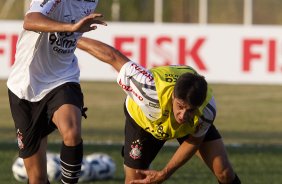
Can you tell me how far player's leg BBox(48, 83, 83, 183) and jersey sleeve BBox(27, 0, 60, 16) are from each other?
810mm

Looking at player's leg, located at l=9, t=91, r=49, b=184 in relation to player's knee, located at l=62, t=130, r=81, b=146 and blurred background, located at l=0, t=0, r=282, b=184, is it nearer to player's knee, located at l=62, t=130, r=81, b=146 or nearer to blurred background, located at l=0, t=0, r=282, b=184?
player's knee, located at l=62, t=130, r=81, b=146

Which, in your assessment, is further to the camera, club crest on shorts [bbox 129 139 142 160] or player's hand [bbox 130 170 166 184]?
club crest on shorts [bbox 129 139 142 160]

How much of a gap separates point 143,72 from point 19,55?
126 centimetres

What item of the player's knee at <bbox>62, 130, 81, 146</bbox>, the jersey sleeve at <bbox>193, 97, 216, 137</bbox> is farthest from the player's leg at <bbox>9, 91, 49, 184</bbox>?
the jersey sleeve at <bbox>193, 97, 216, 137</bbox>

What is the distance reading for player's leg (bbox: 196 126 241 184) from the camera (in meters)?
10.2

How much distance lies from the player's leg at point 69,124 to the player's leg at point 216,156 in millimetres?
1201

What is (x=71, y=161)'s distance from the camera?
984 cm

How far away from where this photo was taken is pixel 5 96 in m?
28.9

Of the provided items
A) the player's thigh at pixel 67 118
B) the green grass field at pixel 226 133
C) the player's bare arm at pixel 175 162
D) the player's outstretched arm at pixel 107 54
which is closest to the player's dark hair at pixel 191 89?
the player's bare arm at pixel 175 162

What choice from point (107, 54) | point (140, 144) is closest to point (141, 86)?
point (107, 54)

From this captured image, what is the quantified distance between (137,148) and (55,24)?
183cm

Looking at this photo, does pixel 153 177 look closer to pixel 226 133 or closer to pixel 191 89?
pixel 191 89

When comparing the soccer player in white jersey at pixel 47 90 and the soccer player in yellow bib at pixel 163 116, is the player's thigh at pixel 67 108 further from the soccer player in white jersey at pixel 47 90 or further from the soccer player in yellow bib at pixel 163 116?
the soccer player in yellow bib at pixel 163 116

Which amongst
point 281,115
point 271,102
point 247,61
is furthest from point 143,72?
point 271,102
